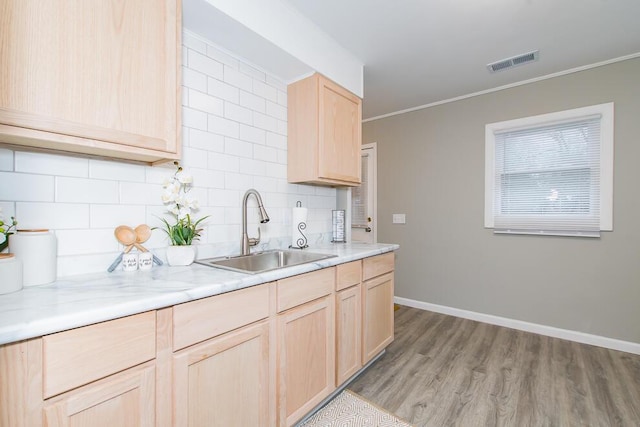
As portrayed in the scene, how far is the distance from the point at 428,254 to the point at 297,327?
2.49 meters

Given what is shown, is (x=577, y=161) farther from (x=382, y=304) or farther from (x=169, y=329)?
(x=169, y=329)

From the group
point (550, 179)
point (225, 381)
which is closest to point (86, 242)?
point (225, 381)

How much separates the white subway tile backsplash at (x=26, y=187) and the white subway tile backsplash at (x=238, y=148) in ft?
2.83

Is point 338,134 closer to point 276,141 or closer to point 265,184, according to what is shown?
point 276,141

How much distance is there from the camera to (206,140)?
67.0 inches

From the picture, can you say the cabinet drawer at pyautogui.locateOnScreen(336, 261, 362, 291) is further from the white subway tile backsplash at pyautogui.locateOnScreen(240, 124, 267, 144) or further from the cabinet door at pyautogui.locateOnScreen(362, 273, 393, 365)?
the white subway tile backsplash at pyautogui.locateOnScreen(240, 124, 267, 144)

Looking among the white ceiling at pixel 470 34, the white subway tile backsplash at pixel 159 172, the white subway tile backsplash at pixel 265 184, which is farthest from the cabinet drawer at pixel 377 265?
the white ceiling at pixel 470 34

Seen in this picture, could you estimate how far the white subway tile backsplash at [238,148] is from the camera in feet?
5.95

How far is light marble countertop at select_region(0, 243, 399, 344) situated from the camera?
72 cm

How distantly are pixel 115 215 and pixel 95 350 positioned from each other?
0.72 meters

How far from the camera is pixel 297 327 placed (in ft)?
4.89

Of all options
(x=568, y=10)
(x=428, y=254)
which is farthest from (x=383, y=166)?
(x=568, y=10)

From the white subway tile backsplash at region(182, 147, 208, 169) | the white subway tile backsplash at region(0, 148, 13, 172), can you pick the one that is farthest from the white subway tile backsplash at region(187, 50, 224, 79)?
the white subway tile backsplash at region(0, 148, 13, 172)

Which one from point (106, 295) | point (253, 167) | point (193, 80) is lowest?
point (106, 295)
